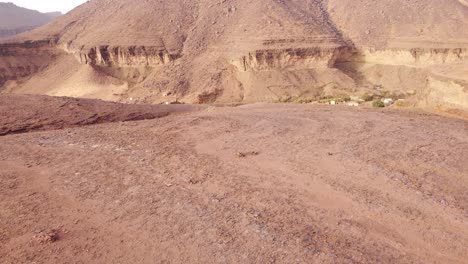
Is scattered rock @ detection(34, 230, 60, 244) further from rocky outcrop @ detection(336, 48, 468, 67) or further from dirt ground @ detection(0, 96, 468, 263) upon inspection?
rocky outcrop @ detection(336, 48, 468, 67)

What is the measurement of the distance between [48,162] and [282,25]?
32032 mm

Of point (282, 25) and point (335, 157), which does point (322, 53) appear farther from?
point (335, 157)

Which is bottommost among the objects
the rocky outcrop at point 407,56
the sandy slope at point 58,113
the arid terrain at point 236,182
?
the rocky outcrop at point 407,56

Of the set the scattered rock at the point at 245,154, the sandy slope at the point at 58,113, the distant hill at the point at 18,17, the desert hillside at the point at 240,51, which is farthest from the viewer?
the distant hill at the point at 18,17

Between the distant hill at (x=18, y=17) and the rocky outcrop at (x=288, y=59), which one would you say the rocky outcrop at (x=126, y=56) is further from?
the distant hill at (x=18, y=17)

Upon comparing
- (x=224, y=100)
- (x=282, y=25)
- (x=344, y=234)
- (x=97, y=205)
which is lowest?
(x=224, y=100)

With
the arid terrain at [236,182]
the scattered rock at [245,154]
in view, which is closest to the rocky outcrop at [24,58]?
the arid terrain at [236,182]

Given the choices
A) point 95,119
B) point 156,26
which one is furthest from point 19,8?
point 95,119

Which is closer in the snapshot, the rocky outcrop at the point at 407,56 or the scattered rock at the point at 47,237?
the scattered rock at the point at 47,237

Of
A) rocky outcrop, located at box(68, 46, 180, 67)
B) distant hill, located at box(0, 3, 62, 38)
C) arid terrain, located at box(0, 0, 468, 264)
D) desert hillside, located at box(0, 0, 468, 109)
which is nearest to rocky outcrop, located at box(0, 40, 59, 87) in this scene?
desert hillside, located at box(0, 0, 468, 109)

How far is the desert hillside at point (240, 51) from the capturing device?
33375 millimetres

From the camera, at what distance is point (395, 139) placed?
9.27 m

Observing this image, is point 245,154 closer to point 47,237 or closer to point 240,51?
point 47,237

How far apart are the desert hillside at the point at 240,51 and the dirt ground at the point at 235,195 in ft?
71.0
